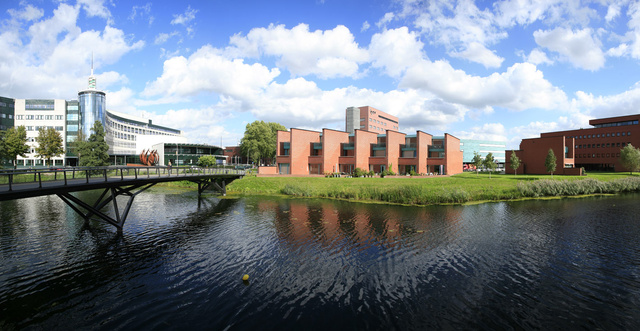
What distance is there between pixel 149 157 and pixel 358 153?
68.6 metres

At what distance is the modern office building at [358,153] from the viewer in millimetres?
65688

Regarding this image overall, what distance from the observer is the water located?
9.66 meters

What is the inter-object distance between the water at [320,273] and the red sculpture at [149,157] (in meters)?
72.2

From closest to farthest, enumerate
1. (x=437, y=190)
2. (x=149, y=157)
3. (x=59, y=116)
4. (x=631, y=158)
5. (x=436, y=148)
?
(x=437, y=190) < (x=631, y=158) < (x=436, y=148) < (x=59, y=116) < (x=149, y=157)

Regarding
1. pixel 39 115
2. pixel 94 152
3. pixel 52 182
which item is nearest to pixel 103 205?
pixel 52 182

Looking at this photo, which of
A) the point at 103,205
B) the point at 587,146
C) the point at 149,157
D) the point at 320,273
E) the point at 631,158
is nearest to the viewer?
the point at 320,273

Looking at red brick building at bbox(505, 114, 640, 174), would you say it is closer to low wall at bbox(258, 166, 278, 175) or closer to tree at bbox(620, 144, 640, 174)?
tree at bbox(620, 144, 640, 174)

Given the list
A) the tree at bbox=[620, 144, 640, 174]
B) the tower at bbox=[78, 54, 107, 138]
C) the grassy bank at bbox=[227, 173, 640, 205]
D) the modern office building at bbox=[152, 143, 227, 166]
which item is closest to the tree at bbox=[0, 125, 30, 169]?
the tower at bbox=[78, 54, 107, 138]

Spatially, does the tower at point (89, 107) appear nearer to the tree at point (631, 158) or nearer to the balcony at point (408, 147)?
the balcony at point (408, 147)

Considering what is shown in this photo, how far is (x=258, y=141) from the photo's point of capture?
91.9 metres

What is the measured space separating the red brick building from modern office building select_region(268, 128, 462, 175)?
18005 millimetres

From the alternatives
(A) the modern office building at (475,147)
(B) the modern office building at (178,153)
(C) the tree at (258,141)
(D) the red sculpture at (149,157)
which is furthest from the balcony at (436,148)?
(D) the red sculpture at (149,157)

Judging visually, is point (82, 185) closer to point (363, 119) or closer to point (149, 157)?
point (149, 157)

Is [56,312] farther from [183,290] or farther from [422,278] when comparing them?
[422,278]
